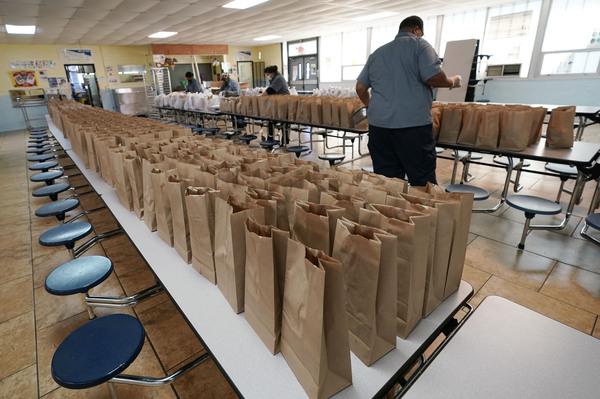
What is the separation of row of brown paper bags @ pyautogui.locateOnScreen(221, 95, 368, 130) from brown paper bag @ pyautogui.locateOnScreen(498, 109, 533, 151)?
1.47 m

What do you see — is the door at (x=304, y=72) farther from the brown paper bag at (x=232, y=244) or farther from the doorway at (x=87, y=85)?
the brown paper bag at (x=232, y=244)

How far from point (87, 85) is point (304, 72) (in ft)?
31.1

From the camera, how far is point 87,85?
12914 millimetres

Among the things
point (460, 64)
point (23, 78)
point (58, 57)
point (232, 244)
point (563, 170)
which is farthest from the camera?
point (58, 57)

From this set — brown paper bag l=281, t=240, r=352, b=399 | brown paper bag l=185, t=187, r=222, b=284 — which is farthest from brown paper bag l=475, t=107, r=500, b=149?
brown paper bag l=281, t=240, r=352, b=399

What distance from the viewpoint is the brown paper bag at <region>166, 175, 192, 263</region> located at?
111cm

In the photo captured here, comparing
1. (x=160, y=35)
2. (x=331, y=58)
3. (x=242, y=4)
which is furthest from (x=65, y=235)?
(x=331, y=58)

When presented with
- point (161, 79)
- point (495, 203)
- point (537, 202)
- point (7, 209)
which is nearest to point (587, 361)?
point (537, 202)

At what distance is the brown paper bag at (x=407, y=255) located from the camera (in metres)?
0.71

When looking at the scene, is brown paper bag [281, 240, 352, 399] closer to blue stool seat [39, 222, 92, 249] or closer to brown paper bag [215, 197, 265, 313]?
brown paper bag [215, 197, 265, 313]

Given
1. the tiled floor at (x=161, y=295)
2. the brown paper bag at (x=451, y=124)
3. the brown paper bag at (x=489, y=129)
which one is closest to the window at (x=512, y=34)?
the tiled floor at (x=161, y=295)

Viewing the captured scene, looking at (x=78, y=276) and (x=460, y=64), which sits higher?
(x=460, y=64)

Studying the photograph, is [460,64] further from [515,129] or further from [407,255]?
[407,255]

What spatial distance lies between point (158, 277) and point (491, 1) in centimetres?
977
